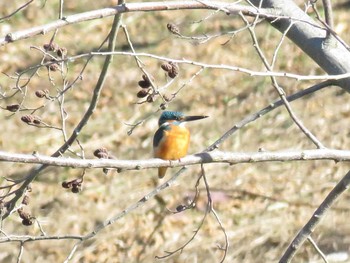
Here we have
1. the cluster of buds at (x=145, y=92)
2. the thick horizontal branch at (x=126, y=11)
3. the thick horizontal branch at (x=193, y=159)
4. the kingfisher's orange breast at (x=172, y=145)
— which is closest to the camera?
the thick horizontal branch at (x=193, y=159)

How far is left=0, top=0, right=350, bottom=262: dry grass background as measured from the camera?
6.64 metres

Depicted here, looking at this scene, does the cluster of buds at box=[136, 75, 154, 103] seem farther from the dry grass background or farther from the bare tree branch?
the dry grass background

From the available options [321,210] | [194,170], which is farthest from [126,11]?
[194,170]

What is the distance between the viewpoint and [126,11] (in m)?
2.96

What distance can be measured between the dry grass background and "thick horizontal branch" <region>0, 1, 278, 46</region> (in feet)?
11.1

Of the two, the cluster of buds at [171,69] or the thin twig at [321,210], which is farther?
the thin twig at [321,210]

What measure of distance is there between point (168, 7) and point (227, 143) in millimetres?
4738

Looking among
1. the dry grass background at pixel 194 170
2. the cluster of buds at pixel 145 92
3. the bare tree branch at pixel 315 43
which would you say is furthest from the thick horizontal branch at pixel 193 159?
the dry grass background at pixel 194 170

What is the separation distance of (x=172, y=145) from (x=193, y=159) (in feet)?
3.10

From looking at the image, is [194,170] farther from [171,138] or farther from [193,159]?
[193,159]

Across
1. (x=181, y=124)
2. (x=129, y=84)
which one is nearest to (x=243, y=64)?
(x=129, y=84)

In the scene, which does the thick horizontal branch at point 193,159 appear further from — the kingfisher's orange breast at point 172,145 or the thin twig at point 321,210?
the kingfisher's orange breast at point 172,145

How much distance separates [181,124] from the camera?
4035 mm

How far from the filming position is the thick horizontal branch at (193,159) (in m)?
2.40
